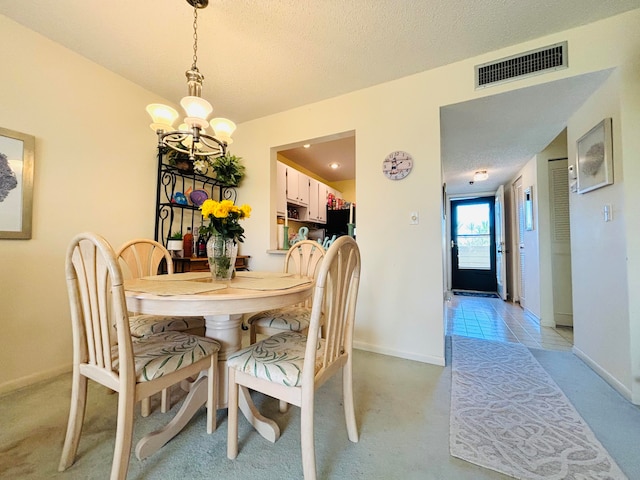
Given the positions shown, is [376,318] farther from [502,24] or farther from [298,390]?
[502,24]

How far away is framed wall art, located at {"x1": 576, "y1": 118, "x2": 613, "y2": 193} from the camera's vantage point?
5.76 feet

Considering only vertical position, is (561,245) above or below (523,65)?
below

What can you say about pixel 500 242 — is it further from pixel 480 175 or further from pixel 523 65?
pixel 523 65

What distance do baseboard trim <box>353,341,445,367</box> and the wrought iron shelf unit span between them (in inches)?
83.5

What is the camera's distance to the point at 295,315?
173 centimetres

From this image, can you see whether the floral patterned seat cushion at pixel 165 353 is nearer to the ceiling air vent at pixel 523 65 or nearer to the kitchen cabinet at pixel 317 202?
the ceiling air vent at pixel 523 65

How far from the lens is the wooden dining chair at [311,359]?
98 cm

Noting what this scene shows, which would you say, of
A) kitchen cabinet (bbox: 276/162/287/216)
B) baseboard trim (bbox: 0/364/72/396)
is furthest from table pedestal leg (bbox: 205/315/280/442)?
kitchen cabinet (bbox: 276/162/287/216)

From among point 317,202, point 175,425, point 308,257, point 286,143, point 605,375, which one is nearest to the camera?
point 175,425

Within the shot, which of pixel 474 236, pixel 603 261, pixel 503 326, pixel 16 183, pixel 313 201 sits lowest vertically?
pixel 503 326

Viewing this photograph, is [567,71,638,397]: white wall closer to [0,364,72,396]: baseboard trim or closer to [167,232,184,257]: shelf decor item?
[167,232,184,257]: shelf decor item

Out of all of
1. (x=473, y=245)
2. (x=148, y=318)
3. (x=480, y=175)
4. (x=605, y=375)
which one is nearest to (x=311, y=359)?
(x=148, y=318)

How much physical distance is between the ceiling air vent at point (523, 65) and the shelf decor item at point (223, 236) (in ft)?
6.87

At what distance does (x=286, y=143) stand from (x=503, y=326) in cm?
331
